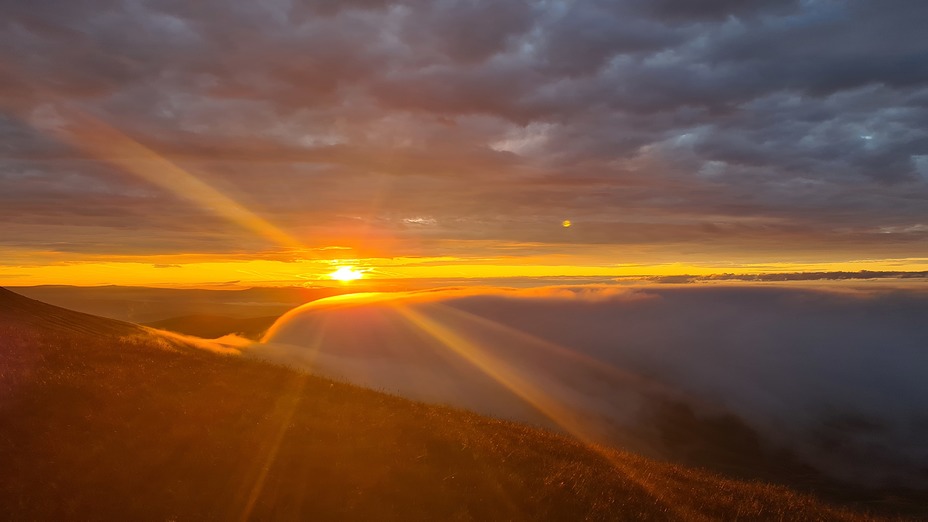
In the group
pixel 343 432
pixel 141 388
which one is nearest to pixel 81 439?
pixel 141 388

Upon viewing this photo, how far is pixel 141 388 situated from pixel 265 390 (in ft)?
10.2

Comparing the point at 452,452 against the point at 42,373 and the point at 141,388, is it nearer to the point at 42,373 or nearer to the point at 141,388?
the point at 141,388

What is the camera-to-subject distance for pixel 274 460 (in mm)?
11977

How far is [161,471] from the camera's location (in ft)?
36.3

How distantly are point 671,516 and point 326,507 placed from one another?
275 inches

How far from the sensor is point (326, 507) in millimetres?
10680

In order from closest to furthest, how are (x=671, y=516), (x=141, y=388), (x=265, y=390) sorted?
(x=671, y=516) → (x=141, y=388) → (x=265, y=390)

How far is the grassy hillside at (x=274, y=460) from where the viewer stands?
1055 centimetres

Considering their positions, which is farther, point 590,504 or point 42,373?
point 42,373

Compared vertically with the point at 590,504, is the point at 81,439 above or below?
above

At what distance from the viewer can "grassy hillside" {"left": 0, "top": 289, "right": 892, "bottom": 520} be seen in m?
10.5

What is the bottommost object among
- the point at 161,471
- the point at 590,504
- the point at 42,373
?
the point at 590,504

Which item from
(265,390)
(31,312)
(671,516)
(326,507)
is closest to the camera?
(326,507)

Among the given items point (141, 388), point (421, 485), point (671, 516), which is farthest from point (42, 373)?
point (671, 516)
